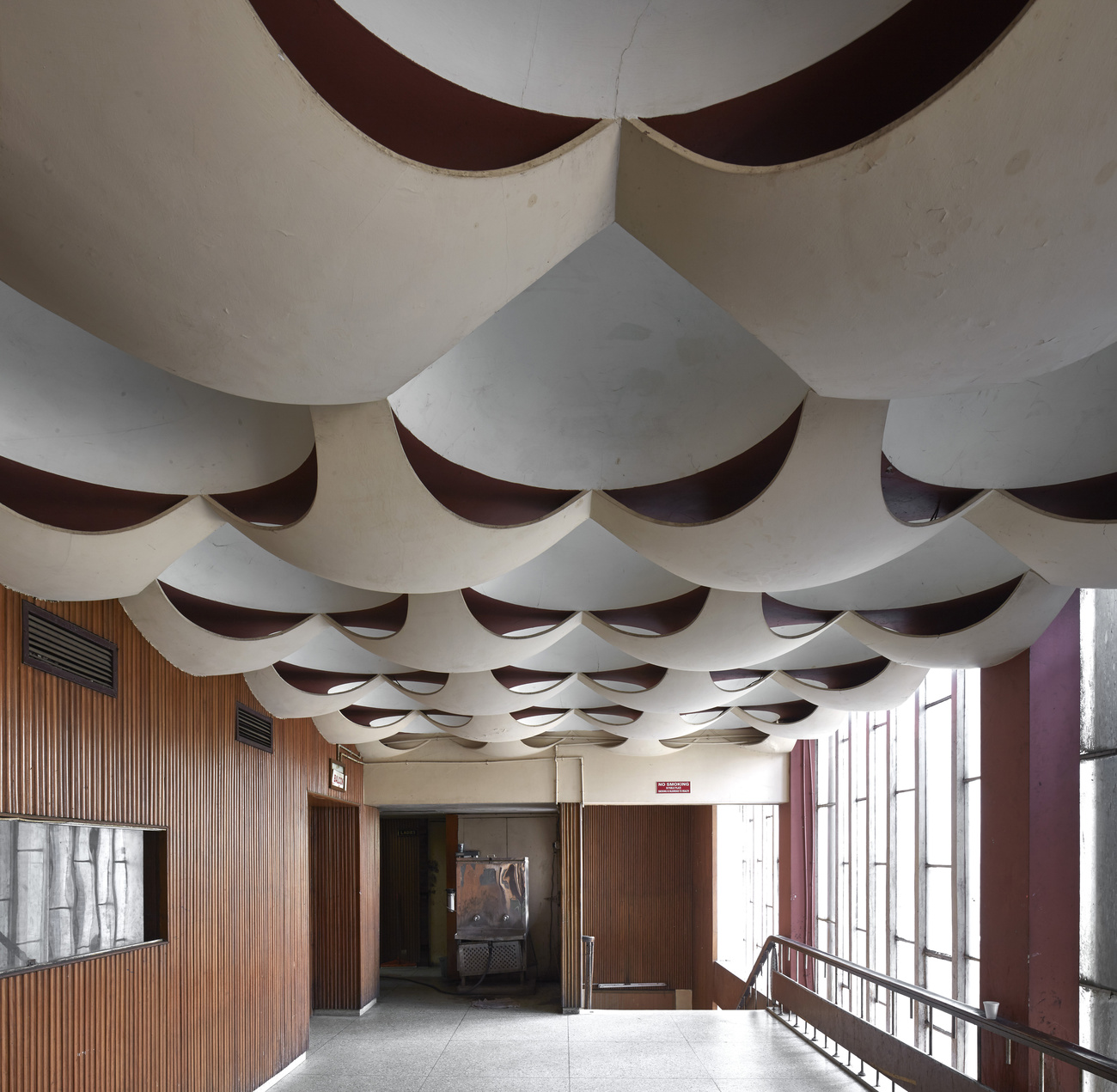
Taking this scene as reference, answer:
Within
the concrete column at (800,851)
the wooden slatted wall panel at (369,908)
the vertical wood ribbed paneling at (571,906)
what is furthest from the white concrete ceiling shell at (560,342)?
the vertical wood ribbed paneling at (571,906)

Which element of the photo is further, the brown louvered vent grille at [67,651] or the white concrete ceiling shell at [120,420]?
the brown louvered vent grille at [67,651]

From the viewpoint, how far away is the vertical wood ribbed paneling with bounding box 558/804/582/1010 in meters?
13.6

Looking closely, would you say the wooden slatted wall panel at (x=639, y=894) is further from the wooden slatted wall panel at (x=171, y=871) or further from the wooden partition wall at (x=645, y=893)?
the wooden slatted wall panel at (x=171, y=871)

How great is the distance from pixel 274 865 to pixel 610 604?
181 inches

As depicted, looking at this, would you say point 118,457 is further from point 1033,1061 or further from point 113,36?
point 1033,1061

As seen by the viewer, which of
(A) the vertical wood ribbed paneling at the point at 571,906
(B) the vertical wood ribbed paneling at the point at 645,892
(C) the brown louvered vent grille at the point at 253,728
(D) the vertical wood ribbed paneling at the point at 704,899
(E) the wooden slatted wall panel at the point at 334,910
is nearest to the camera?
(C) the brown louvered vent grille at the point at 253,728

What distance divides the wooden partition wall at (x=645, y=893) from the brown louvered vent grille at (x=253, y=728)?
36.6 feet

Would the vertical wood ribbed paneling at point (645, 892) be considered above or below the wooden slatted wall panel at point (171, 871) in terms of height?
below

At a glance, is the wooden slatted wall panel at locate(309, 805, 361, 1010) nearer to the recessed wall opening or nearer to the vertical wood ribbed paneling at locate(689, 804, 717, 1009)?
the recessed wall opening

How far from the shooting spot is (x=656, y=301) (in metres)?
3.47

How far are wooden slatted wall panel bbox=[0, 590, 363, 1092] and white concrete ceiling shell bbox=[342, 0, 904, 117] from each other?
3917 millimetres

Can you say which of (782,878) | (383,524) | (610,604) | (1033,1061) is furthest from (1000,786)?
(782,878)

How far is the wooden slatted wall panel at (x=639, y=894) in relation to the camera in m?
19.4

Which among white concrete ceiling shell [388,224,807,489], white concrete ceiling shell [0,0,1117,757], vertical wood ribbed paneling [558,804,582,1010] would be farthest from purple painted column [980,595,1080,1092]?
vertical wood ribbed paneling [558,804,582,1010]
